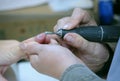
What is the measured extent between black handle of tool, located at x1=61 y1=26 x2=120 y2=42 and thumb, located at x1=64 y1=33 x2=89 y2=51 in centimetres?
1

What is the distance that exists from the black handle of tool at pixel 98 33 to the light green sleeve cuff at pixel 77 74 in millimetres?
185

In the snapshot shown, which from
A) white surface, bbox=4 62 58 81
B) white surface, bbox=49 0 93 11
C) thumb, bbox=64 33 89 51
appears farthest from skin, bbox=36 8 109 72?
white surface, bbox=49 0 93 11

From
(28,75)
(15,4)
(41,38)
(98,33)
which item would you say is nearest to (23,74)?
(28,75)

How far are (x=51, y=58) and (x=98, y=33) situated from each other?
0.62 ft

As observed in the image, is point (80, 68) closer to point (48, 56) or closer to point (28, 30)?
point (48, 56)

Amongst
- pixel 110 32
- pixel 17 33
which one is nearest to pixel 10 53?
pixel 110 32

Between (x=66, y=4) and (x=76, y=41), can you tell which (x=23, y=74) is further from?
(x=66, y=4)

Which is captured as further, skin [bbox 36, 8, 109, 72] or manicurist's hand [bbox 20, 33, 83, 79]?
skin [bbox 36, 8, 109, 72]

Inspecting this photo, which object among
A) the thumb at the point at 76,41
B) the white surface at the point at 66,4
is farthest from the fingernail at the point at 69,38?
the white surface at the point at 66,4

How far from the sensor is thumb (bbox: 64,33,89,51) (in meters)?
0.72

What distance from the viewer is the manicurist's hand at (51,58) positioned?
587 mm

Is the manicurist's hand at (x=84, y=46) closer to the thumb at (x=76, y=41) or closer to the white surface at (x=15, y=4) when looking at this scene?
the thumb at (x=76, y=41)

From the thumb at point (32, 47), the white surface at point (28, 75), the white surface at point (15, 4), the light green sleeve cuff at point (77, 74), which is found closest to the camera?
the light green sleeve cuff at point (77, 74)

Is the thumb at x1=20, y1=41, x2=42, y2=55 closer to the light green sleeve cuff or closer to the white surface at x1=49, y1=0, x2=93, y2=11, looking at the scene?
the light green sleeve cuff
